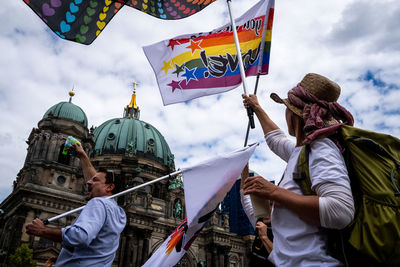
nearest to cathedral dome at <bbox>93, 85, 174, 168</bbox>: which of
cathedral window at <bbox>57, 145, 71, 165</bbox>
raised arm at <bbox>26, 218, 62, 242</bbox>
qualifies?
cathedral window at <bbox>57, 145, 71, 165</bbox>

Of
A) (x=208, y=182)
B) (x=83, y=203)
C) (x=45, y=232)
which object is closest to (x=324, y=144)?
(x=208, y=182)

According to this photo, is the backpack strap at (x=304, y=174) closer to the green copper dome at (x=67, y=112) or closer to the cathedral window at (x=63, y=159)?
the cathedral window at (x=63, y=159)

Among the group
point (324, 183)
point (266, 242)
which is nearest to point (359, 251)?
point (324, 183)

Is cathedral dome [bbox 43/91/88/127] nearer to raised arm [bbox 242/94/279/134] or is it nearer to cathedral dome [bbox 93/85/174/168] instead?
cathedral dome [bbox 93/85/174/168]

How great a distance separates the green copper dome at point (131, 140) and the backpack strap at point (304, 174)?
4084 cm

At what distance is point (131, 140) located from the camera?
4422 cm

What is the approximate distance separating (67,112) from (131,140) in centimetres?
1200

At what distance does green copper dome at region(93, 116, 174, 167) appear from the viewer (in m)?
43.2

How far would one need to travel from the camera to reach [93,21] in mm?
5422

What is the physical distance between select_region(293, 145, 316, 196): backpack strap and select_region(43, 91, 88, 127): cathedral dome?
34.3 m

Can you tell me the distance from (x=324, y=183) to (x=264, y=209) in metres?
0.68

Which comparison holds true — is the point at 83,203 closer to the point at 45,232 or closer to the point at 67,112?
the point at 67,112

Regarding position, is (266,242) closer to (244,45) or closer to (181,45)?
(244,45)

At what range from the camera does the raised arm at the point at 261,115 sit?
3287mm
